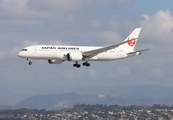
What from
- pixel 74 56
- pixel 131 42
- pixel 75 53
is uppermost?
pixel 131 42

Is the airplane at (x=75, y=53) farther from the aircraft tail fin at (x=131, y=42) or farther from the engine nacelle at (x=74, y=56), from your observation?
the aircraft tail fin at (x=131, y=42)

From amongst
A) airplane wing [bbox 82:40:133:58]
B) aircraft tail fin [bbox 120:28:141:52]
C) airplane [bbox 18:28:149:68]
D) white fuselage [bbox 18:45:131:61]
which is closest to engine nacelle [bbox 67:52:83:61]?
airplane [bbox 18:28:149:68]

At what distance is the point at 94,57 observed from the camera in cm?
11925

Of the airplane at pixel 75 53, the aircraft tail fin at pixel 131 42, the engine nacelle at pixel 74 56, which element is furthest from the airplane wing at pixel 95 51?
the aircraft tail fin at pixel 131 42

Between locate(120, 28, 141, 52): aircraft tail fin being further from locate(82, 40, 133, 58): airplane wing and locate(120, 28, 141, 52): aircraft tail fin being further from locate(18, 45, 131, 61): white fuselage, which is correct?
locate(18, 45, 131, 61): white fuselage

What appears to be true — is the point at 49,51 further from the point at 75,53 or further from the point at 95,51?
the point at 95,51

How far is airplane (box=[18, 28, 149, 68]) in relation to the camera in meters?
111

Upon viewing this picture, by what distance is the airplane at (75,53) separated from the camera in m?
111

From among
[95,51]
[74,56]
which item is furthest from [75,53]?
[95,51]

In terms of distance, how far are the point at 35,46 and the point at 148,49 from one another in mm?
24776

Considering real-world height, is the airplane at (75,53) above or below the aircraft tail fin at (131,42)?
below

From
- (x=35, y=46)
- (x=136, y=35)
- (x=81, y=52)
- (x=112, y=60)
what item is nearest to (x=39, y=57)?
(x=35, y=46)

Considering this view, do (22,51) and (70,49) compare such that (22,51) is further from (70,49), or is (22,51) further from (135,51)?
(135,51)

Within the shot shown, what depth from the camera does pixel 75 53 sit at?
376 ft
